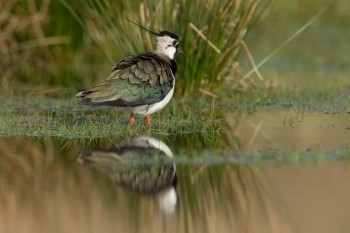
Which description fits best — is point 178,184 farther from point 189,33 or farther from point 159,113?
point 189,33

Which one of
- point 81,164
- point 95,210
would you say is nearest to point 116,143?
point 81,164

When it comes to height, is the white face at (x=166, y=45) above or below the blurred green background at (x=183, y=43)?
below

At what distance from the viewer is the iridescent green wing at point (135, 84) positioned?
8.28 meters

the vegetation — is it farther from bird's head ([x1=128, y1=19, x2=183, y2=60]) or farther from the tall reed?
bird's head ([x1=128, y1=19, x2=183, y2=60])

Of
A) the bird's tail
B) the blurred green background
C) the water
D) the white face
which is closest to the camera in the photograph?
the water

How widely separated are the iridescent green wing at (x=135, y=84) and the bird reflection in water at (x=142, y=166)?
52 cm

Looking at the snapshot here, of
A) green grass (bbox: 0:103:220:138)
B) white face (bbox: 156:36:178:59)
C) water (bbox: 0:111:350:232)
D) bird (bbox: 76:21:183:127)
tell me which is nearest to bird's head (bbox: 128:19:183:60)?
white face (bbox: 156:36:178:59)

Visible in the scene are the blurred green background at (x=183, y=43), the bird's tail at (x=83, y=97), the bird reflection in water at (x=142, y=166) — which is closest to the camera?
the bird reflection in water at (x=142, y=166)

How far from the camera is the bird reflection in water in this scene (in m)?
5.88

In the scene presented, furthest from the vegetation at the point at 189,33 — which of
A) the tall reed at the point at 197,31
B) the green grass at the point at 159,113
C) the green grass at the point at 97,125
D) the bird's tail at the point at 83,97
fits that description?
the bird's tail at the point at 83,97

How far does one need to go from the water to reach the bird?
0.46m

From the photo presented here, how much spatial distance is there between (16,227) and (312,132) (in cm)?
375

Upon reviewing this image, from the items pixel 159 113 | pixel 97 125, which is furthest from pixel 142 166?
pixel 159 113

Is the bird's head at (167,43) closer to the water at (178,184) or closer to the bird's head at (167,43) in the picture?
the bird's head at (167,43)
